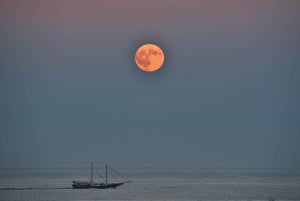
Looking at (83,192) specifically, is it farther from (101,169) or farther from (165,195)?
(101,169)

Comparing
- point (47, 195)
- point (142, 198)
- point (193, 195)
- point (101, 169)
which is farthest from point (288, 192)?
point (101, 169)

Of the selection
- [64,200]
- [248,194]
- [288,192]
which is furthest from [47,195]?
[288,192]

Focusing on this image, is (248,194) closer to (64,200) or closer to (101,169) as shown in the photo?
(64,200)

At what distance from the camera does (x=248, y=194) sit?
306 feet

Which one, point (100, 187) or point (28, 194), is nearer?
point (28, 194)

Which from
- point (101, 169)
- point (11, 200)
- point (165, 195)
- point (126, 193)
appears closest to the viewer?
point (11, 200)

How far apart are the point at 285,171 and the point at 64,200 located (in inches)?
4644

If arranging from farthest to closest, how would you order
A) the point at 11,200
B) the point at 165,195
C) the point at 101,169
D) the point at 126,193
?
the point at 101,169, the point at 126,193, the point at 165,195, the point at 11,200

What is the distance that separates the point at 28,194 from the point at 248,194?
1015 inches

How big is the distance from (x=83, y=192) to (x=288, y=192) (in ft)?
82.6

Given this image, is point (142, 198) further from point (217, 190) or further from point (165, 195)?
point (217, 190)

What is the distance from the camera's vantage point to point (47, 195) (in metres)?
93.1

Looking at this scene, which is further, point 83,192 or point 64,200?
point 83,192

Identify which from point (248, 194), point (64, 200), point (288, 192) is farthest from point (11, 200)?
point (288, 192)
